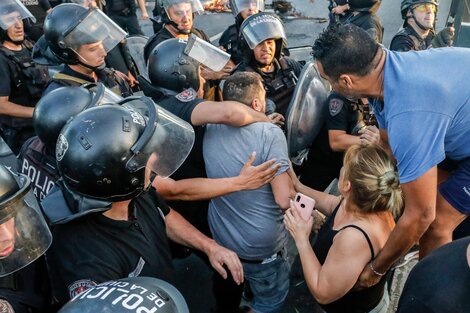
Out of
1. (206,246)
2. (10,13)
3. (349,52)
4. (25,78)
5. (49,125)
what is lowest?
(206,246)

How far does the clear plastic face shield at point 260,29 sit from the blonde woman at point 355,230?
1934mm

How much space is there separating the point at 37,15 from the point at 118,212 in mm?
6786

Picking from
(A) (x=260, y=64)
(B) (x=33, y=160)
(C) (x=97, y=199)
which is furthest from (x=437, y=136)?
(B) (x=33, y=160)

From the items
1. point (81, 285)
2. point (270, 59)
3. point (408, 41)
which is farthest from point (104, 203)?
point (408, 41)

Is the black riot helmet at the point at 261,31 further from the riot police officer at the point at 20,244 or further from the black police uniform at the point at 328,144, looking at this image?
the riot police officer at the point at 20,244

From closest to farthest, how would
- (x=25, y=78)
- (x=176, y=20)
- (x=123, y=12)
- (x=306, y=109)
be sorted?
1. (x=306, y=109)
2. (x=25, y=78)
3. (x=176, y=20)
4. (x=123, y=12)

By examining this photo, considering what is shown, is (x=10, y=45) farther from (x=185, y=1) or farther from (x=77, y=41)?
(x=185, y=1)

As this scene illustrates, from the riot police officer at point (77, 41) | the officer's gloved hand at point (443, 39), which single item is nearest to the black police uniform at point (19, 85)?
the riot police officer at point (77, 41)

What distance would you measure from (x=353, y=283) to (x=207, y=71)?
7.32ft

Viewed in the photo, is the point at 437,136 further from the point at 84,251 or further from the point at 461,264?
the point at 84,251

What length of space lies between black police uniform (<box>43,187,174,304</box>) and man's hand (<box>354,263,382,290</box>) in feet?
2.84

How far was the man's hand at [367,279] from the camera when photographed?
1.96 m

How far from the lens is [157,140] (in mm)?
1909

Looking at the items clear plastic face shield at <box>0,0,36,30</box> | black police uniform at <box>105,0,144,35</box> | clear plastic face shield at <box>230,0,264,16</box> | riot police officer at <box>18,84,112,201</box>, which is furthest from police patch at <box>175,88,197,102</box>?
black police uniform at <box>105,0,144,35</box>
